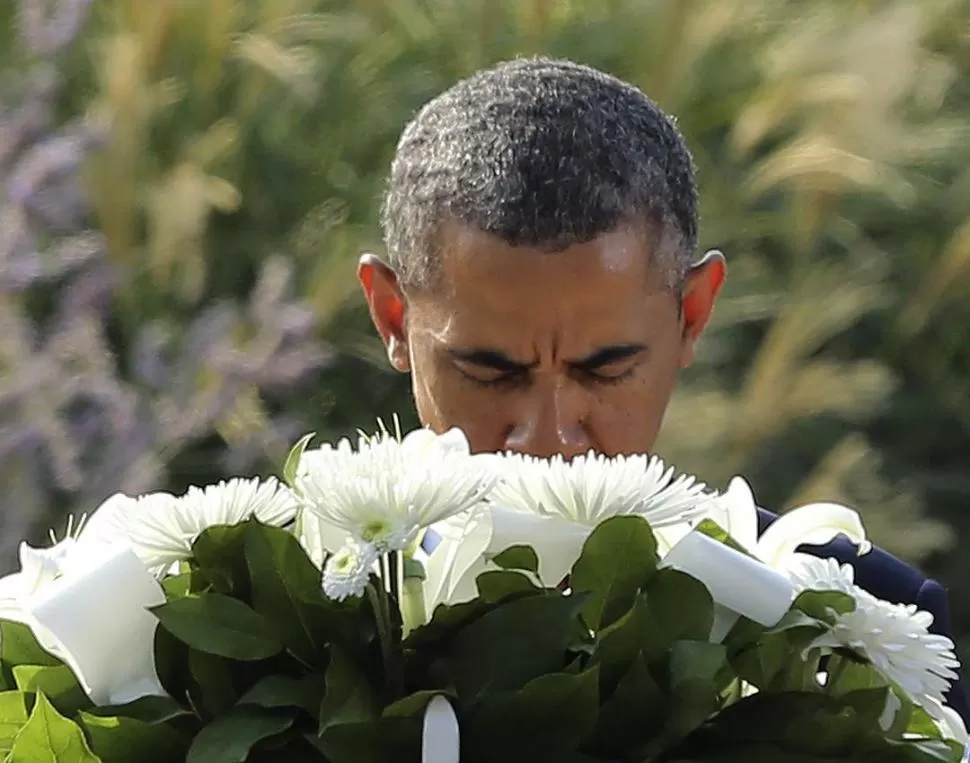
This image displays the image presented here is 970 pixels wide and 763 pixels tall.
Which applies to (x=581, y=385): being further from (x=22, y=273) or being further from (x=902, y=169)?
(x=902, y=169)

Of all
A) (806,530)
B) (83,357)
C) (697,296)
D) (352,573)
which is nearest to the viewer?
(352,573)

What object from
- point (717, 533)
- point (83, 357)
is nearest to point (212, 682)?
point (717, 533)

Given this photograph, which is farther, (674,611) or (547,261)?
(547,261)

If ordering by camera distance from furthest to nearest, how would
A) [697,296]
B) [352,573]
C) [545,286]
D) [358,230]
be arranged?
[358,230], [697,296], [545,286], [352,573]

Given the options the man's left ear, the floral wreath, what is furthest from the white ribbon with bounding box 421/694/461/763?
the man's left ear

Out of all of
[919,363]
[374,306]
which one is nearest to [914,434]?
[919,363]

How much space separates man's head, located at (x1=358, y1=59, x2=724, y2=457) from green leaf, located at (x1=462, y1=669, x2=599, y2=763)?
316 millimetres

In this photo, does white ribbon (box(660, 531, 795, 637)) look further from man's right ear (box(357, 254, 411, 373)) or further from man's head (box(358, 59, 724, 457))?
man's right ear (box(357, 254, 411, 373))

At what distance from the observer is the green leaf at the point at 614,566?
0.69 metres

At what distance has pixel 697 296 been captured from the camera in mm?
1109

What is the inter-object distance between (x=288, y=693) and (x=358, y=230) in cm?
→ 157

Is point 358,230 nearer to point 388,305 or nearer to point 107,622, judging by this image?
point 388,305

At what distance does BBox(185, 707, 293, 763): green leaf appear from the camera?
2.16 ft

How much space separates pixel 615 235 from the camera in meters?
1.00
